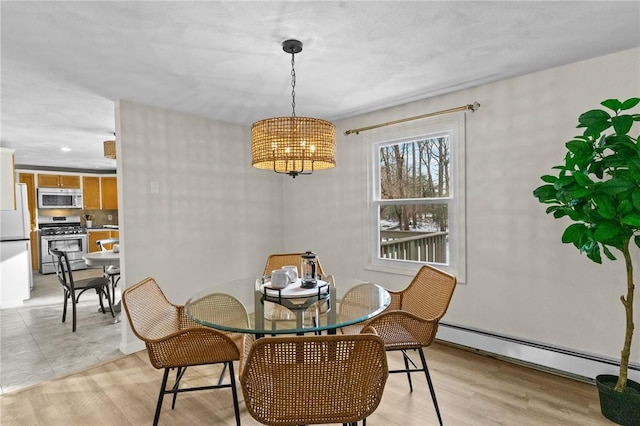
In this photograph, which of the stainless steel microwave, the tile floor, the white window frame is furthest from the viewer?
the stainless steel microwave

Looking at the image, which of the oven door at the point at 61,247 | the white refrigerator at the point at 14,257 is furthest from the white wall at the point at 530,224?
the oven door at the point at 61,247

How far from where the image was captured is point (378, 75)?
257 cm

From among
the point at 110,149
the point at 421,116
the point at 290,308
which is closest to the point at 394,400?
the point at 290,308

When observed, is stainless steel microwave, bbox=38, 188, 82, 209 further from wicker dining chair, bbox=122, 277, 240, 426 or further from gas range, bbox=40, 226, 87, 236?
wicker dining chair, bbox=122, 277, 240, 426

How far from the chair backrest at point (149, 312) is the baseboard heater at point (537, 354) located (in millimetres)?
2250

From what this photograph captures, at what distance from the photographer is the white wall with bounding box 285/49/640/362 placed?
7.56 feet

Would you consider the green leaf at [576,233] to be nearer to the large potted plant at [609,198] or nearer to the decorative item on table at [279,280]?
the large potted plant at [609,198]

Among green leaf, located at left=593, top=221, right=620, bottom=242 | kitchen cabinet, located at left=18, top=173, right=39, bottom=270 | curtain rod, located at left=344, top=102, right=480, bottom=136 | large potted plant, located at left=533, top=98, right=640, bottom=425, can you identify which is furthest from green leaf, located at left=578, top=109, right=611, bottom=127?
kitchen cabinet, located at left=18, top=173, right=39, bottom=270

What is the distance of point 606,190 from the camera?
177cm

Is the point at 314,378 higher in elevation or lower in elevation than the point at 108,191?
lower

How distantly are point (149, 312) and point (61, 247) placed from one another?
6321 millimetres

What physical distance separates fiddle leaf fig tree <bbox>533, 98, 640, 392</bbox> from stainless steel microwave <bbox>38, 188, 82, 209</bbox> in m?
8.44

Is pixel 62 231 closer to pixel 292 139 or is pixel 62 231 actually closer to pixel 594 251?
pixel 292 139

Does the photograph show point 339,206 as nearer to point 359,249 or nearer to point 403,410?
point 359,249
